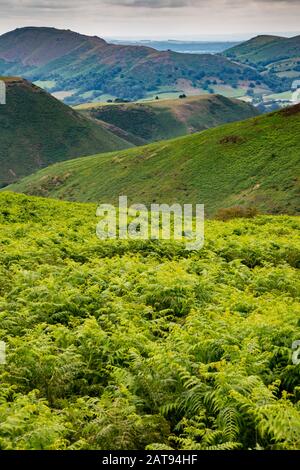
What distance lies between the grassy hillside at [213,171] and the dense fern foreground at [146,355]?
65.2m

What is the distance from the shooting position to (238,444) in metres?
7.78

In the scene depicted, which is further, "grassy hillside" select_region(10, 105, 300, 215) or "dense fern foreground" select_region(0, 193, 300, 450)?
"grassy hillside" select_region(10, 105, 300, 215)

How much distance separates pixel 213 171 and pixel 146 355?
3762 inches

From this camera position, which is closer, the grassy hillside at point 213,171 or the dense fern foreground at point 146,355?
the dense fern foreground at point 146,355

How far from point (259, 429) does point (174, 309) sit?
679 centimetres

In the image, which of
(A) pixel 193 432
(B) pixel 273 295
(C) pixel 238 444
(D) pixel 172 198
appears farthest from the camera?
(D) pixel 172 198

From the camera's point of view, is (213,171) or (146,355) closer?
(146,355)

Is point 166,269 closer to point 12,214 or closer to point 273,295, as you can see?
point 273,295

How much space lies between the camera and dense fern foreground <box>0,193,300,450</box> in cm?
838

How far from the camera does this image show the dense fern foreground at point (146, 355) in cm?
838

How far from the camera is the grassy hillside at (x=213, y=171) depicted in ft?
298

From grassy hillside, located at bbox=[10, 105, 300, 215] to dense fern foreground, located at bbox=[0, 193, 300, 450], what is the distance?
65170 millimetres

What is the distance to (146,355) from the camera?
1145cm

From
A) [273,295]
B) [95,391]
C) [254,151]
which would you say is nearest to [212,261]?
[273,295]
